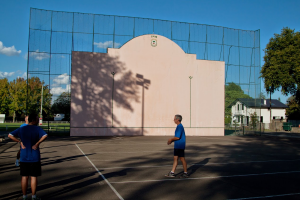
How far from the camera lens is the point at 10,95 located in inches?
2815

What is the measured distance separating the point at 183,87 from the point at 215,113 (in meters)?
4.64

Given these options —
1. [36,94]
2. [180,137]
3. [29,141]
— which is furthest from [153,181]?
[36,94]

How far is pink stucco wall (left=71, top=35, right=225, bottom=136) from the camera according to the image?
1020 inches

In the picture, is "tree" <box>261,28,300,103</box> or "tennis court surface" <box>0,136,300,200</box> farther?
"tree" <box>261,28,300,103</box>

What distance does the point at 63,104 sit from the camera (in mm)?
27000

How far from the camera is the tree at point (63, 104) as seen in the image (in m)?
26.6

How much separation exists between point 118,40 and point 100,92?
6124mm

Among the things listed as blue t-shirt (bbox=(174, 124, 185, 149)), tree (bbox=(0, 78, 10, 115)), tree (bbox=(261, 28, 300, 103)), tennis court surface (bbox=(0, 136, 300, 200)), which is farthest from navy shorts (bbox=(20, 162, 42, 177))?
tree (bbox=(0, 78, 10, 115))

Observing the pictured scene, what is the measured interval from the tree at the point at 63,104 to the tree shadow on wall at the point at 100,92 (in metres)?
1.51

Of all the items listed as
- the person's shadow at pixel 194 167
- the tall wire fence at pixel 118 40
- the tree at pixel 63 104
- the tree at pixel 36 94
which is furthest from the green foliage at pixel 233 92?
the person's shadow at pixel 194 167

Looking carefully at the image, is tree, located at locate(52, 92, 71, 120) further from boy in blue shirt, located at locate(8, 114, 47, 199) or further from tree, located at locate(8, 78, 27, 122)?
tree, located at locate(8, 78, 27, 122)

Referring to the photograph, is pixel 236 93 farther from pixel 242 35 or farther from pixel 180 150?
pixel 180 150

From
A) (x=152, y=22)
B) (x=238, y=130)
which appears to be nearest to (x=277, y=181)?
(x=152, y=22)

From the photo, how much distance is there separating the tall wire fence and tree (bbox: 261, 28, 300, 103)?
11.1 metres
